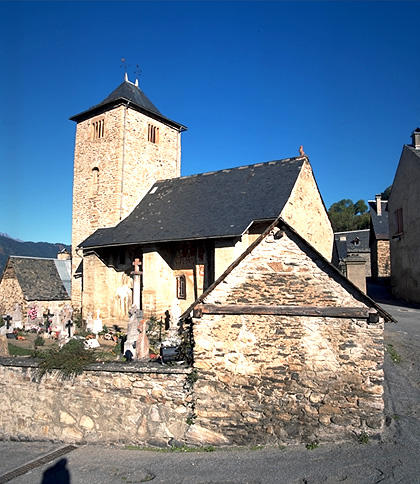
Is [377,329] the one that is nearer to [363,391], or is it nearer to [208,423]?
[363,391]

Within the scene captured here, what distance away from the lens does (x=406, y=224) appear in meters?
21.2

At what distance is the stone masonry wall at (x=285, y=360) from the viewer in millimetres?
6133

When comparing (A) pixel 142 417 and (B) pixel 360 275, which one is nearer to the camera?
(A) pixel 142 417

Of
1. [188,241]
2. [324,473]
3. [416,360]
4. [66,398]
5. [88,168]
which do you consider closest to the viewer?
[324,473]

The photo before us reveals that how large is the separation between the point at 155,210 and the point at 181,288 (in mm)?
4363

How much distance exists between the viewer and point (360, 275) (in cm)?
1328

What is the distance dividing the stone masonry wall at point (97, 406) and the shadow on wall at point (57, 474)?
2.53ft

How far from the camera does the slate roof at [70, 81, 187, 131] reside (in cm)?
2080

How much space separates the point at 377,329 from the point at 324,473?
2201 millimetres

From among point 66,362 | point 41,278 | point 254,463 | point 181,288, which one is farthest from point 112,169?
point 254,463

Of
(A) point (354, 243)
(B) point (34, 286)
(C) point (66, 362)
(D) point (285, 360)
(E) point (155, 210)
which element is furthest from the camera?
(A) point (354, 243)

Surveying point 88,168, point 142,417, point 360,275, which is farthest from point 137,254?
point 142,417

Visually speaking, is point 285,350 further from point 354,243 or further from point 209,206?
point 354,243

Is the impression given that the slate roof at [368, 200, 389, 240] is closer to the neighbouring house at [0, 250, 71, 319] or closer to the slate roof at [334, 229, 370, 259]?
the slate roof at [334, 229, 370, 259]
